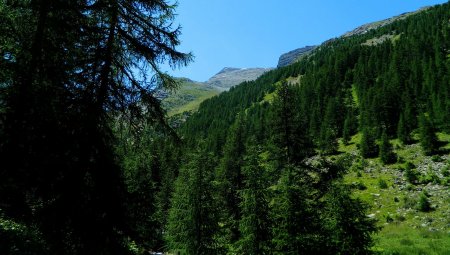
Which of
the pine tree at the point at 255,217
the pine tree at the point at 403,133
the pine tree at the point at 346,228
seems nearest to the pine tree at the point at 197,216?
the pine tree at the point at 255,217

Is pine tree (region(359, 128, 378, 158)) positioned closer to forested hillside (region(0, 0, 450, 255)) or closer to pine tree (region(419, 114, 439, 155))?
pine tree (region(419, 114, 439, 155))

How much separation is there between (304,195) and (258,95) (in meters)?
133

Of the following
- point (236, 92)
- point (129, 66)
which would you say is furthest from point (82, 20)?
point (236, 92)

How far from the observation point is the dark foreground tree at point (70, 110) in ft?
31.4

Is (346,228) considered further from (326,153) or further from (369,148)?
(326,153)

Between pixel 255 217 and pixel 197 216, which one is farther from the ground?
pixel 255 217

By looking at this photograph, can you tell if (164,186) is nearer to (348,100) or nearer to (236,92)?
(348,100)

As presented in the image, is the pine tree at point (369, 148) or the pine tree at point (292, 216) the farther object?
the pine tree at point (369, 148)

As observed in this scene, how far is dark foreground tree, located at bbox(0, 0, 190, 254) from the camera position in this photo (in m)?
9.58

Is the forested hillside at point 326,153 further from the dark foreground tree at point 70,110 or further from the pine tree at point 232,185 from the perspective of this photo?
the dark foreground tree at point 70,110

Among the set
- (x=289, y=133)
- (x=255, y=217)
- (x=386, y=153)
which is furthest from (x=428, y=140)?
(x=255, y=217)

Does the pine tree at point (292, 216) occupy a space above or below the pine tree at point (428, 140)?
above

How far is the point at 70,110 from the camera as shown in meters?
9.85

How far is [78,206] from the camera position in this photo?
9.47 metres
